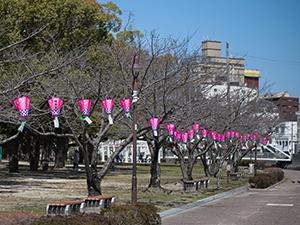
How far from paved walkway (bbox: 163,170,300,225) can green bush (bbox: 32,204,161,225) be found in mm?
2823

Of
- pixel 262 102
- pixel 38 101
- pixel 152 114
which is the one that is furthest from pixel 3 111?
pixel 262 102

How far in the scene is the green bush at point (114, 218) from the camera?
10312 mm

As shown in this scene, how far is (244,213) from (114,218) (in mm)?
8166

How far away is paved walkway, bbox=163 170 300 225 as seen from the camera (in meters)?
17.0

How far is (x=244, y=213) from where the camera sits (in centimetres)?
Answer: 1959

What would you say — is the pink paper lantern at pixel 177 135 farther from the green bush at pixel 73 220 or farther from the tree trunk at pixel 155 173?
the green bush at pixel 73 220

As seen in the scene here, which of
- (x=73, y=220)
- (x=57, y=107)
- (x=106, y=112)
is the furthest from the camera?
(x=106, y=112)

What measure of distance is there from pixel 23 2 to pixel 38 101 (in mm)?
5855

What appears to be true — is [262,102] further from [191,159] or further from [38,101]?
[38,101]

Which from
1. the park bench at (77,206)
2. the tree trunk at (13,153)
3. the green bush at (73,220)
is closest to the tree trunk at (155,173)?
the park bench at (77,206)

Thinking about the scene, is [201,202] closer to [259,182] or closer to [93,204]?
[93,204]

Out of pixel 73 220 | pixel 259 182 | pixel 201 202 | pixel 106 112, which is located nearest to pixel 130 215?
pixel 73 220

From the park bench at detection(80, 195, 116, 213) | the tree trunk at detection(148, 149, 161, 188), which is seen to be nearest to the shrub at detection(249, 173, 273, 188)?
the tree trunk at detection(148, 149, 161, 188)

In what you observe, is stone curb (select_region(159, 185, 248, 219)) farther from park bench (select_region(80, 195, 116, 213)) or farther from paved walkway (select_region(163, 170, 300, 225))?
park bench (select_region(80, 195, 116, 213))
